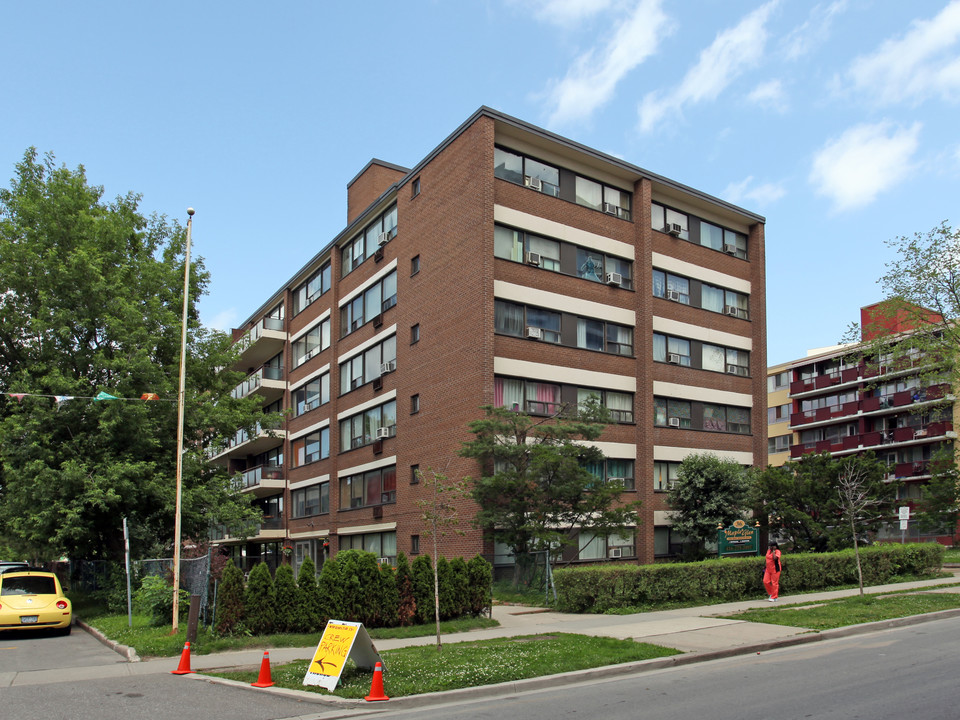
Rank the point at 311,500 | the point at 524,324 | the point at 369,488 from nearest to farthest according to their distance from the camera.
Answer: the point at 524,324 → the point at 369,488 → the point at 311,500

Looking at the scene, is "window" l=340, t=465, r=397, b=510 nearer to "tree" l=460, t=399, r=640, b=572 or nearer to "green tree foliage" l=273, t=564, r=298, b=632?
"tree" l=460, t=399, r=640, b=572

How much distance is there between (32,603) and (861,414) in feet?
197

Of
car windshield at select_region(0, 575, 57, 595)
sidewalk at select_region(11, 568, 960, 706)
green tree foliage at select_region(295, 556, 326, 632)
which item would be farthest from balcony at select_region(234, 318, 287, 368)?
sidewalk at select_region(11, 568, 960, 706)

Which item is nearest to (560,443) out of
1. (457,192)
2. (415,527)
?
(415,527)

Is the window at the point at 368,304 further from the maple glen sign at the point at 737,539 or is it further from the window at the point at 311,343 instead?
the maple glen sign at the point at 737,539

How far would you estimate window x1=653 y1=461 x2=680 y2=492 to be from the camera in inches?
1371

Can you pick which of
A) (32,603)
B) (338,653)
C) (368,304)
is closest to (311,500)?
(368,304)

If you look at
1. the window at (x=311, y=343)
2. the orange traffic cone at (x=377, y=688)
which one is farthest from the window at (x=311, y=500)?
the orange traffic cone at (x=377, y=688)

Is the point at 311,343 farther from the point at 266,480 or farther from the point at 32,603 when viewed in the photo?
the point at 32,603

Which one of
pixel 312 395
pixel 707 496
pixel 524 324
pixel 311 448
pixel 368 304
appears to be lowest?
pixel 707 496

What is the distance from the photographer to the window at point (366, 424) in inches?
1442

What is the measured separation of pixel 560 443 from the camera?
92.5 ft

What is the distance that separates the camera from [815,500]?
33.4 m

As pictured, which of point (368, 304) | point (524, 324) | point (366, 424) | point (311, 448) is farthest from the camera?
point (311, 448)
